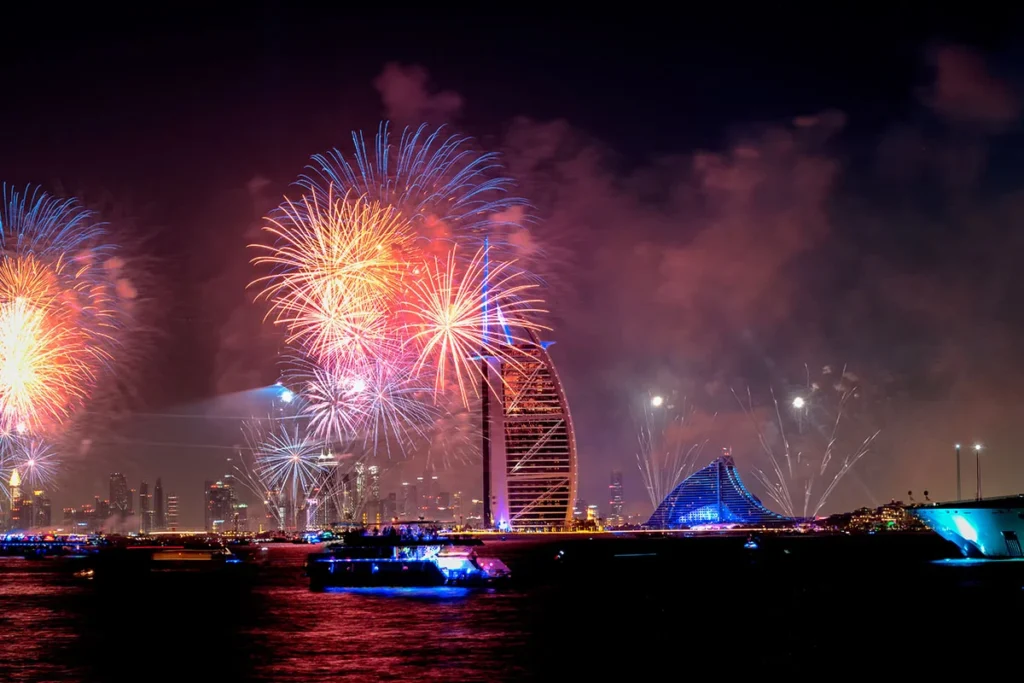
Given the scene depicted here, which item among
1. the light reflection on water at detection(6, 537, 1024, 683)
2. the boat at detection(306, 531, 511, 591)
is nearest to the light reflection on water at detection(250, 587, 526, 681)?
the light reflection on water at detection(6, 537, 1024, 683)

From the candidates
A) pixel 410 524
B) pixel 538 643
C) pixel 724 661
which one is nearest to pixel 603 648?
pixel 538 643

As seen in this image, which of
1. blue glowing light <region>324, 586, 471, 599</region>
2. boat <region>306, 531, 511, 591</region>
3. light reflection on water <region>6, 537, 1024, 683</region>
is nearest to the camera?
light reflection on water <region>6, 537, 1024, 683</region>

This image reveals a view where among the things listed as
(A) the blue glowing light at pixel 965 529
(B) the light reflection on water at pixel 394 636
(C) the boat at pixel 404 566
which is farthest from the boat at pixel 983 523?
(B) the light reflection on water at pixel 394 636

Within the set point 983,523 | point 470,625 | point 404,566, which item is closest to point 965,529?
point 983,523

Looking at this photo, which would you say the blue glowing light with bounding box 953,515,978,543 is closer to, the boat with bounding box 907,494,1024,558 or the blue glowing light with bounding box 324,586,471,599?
the boat with bounding box 907,494,1024,558

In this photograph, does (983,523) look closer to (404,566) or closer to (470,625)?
(404,566)

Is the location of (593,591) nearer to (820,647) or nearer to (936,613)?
(936,613)
